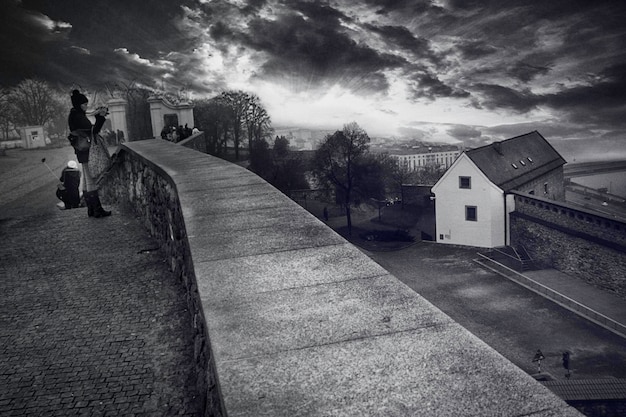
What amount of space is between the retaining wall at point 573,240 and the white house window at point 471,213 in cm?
175

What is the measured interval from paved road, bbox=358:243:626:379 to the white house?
2.92m

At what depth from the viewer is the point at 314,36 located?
55812 millimetres

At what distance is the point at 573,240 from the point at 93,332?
67.0ft

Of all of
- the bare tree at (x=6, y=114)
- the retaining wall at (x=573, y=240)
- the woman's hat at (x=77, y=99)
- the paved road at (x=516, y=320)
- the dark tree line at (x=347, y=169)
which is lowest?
the paved road at (x=516, y=320)

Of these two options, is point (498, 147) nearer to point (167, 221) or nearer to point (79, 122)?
point (79, 122)

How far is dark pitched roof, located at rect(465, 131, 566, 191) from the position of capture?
24797 millimetres

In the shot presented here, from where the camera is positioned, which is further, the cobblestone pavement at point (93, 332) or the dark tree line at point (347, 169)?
the dark tree line at point (347, 169)

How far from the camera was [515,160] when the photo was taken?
2809 cm

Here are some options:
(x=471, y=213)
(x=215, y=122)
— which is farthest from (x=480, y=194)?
(x=215, y=122)

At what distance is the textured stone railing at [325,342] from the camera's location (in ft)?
3.55

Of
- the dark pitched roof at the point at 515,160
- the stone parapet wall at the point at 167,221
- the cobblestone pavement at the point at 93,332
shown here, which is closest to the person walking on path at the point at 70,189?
the stone parapet wall at the point at 167,221

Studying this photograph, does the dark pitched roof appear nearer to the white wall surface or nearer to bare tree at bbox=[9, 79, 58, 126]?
the white wall surface

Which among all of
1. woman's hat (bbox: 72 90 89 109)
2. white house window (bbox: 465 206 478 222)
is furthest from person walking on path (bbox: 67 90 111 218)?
white house window (bbox: 465 206 478 222)

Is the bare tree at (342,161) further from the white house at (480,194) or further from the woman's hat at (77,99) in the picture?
the woman's hat at (77,99)
